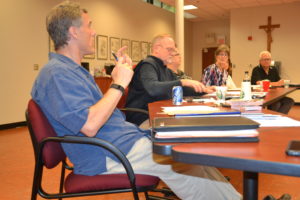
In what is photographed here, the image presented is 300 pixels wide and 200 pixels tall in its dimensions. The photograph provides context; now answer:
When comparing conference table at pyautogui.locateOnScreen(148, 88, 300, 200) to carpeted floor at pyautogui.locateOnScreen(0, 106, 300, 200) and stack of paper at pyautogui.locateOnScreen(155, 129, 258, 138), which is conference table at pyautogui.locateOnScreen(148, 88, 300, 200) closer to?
stack of paper at pyautogui.locateOnScreen(155, 129, 258, 138)

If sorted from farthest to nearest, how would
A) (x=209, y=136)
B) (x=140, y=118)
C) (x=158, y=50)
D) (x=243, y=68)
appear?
(x=243, y=68), (x=158, y=50), (x=140, y=118), (x=209, y=136)

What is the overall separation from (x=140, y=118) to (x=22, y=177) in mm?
1334

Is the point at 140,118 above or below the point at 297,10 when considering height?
below

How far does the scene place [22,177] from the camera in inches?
107

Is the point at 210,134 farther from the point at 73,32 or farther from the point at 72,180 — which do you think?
the point at 73,32

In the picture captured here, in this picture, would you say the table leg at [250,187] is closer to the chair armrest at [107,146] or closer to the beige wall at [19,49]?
the chair armrest at [107,146]

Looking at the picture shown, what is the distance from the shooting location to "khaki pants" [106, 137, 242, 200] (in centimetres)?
117

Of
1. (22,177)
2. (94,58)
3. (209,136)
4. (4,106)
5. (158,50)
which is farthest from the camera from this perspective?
(94,58)

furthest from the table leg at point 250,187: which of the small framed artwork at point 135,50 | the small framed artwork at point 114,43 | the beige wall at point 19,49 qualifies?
the small framed artwork at point 135,50

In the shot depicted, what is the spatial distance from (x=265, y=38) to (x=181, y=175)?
891 cm

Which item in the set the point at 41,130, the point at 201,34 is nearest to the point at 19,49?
the point at 41,130

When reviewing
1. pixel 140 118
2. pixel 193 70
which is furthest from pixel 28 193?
pixel 193 70

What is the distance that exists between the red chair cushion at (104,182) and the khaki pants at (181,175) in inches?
1.0

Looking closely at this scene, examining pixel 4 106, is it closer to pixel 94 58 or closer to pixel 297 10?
pixel 94 58
